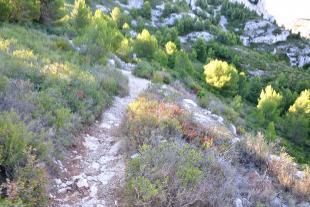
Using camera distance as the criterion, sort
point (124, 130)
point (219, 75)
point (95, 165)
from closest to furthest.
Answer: point (95, 165), point (124, 130), point (219, 75)

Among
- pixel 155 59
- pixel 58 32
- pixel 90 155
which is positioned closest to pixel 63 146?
pixel 90 155

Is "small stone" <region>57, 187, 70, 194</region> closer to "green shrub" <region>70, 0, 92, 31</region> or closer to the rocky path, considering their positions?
the rocky path

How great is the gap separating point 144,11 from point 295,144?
1856 inches

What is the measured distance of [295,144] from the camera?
3453 centimetres

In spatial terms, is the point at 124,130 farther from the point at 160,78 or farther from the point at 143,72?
the point at 143,72

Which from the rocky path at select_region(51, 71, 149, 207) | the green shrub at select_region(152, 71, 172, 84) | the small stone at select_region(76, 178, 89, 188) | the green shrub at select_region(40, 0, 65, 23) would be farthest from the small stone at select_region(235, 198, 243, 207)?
the green shrub at select_region(40, 0, 65, 23)

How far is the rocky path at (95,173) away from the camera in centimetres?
523

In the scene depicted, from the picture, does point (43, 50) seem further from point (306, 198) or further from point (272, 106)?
point (272, 106)

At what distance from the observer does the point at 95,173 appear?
6.15 metres

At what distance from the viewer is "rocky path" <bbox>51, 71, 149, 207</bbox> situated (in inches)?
206

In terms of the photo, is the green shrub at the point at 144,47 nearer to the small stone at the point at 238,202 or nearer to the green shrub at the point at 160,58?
the green shrub at the point at 160,58

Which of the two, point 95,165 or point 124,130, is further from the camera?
point 124,130

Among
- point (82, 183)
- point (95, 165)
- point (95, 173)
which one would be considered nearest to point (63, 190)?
point (82, 183)

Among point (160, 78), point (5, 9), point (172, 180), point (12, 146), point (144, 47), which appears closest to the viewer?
point (12, 146)
